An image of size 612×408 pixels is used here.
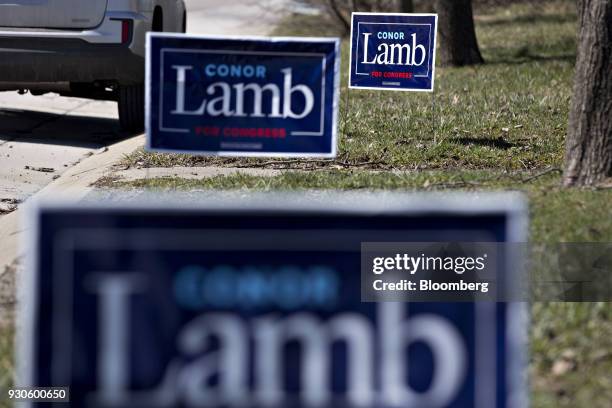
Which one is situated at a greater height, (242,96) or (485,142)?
(242,96)

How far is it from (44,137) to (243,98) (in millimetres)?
5017

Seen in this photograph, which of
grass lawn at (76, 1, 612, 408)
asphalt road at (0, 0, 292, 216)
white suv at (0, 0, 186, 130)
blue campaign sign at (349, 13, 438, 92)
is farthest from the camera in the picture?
blue campaign sign at (349, 13, 438, 92)

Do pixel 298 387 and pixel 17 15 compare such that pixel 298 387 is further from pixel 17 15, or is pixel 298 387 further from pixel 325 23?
pixel 325 23

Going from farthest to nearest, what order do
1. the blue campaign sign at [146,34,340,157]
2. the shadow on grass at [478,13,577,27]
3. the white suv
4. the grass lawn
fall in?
the shadow on grass at [478,13,577,27] → the white suv → the blue campaign sign at [146,34,340,157] → the grass lawn

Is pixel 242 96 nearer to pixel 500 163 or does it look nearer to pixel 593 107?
pixel 593 107

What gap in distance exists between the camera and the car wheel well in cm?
1121

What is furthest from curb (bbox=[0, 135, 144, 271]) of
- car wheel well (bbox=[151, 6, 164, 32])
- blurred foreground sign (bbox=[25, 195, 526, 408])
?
blurred foreground sign (bbox=[25, 195, 526, 408])

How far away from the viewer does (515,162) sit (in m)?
8.66

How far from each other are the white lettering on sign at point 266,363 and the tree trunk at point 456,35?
12579mm

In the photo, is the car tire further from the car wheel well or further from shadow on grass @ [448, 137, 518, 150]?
shadow on grass @ [448, 137, 518, 150]

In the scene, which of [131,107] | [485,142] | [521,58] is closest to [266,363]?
[485,142]

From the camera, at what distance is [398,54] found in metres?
10.3

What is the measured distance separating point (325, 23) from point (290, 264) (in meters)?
19.8

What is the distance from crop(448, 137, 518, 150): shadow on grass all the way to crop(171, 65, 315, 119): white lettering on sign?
2.90 m
